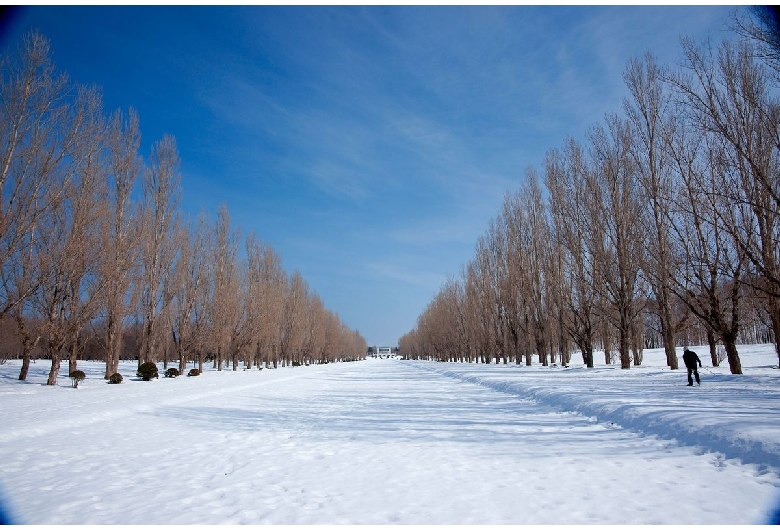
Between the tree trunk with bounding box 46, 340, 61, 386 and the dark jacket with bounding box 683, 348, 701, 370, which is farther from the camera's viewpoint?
the tree trunk with bounding box 46, 340, 61, 386

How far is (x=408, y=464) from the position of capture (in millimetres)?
5773

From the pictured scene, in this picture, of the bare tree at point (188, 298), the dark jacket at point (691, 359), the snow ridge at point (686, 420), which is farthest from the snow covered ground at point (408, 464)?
the bare tree at point (188, 298)

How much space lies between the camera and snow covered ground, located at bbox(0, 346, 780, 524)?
4.02 metres

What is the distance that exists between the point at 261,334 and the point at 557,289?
30.0 metres

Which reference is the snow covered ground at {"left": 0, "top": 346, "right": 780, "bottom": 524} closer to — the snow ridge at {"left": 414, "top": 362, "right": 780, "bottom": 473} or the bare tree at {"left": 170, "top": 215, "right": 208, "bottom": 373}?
the snow ridge at {"left": 414, "top": 362, "right": 780, "bottom": 473}

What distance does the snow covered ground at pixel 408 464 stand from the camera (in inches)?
158

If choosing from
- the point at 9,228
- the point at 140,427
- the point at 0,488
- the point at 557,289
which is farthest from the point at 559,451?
the point at 557,289

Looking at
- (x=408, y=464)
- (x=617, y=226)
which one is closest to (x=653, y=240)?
(x=617, y=226)

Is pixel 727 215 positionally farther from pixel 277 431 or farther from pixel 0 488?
pixel 0 488

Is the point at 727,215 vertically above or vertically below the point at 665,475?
above

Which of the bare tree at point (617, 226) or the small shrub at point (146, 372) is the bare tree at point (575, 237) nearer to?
the bare tree at point (617, 226)

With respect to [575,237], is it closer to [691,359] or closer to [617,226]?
[617,226]

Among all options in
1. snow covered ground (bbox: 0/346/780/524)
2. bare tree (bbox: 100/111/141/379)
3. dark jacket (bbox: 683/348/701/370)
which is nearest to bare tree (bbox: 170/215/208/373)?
bare tree (bbox: 100/111/141/379)

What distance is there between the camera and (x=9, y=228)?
16.0m
